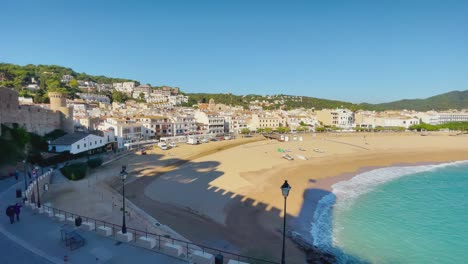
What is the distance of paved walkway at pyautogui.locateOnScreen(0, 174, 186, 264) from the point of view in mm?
9617

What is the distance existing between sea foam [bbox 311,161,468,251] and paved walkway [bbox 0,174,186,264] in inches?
420

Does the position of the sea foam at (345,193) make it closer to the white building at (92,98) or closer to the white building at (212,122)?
the white building at (212,122)

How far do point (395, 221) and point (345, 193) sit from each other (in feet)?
21.8

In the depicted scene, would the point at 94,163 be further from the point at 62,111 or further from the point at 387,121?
the point at 387,121

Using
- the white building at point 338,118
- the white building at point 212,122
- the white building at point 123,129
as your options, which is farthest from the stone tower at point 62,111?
the white building at point 338,118

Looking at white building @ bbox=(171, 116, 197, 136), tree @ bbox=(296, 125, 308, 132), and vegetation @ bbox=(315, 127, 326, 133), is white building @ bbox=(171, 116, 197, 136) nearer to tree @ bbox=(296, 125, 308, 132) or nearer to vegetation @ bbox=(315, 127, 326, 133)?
tree @ bbox=(296, 125, 308, 132)

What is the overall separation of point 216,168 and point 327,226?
772 inches

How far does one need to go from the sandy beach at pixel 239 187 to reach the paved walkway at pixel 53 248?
5824 mm

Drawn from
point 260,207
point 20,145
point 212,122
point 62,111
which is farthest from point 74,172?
point 212,122

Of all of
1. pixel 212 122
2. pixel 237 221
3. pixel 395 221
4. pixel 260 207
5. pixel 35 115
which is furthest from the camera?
pixel 212 122

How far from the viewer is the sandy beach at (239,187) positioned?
55.1 feet

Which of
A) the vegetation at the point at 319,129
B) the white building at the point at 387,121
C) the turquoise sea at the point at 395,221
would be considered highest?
the white building at the point at 387,121

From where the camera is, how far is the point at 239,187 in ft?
87.8

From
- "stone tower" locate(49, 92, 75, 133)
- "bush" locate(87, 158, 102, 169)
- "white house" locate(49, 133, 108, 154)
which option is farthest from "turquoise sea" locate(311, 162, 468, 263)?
"stone tower" locate(49, 92, 75, 133)
